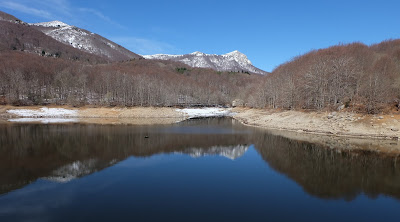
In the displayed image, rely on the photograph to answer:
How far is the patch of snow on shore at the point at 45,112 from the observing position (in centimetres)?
6009

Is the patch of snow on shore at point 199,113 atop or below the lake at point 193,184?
atop

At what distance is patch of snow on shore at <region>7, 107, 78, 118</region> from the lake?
136ft

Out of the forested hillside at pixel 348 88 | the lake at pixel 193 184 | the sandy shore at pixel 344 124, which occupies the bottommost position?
the lake at pixel 193 184

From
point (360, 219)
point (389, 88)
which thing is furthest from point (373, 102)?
point (360, 219)

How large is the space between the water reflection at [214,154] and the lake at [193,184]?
0.08 meters

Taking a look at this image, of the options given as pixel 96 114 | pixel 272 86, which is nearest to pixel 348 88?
pixel 272 86

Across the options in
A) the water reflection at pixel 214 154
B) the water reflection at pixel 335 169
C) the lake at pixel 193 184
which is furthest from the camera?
the water reflection at pixel 214 154

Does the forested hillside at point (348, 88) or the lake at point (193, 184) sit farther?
the forested hillside at point (348, 88)

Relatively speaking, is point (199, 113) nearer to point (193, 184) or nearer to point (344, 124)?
Answer: point (344, 124)

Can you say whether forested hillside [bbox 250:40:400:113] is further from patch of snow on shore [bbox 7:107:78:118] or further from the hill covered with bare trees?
patch of snow on shore [bbox 7:107:78:118]

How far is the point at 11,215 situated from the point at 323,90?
2260 inches

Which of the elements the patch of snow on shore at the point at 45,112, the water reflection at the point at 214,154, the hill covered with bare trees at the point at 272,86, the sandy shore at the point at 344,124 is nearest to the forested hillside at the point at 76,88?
the hill covered with bare trees at the point at 272,86

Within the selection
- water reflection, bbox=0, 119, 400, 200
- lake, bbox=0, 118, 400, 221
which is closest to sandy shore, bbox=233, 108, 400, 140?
water reflection, bbox=0, 119, 400, 200

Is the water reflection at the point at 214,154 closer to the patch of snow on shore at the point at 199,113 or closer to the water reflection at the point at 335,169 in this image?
the water reflection at the point at 335,169
